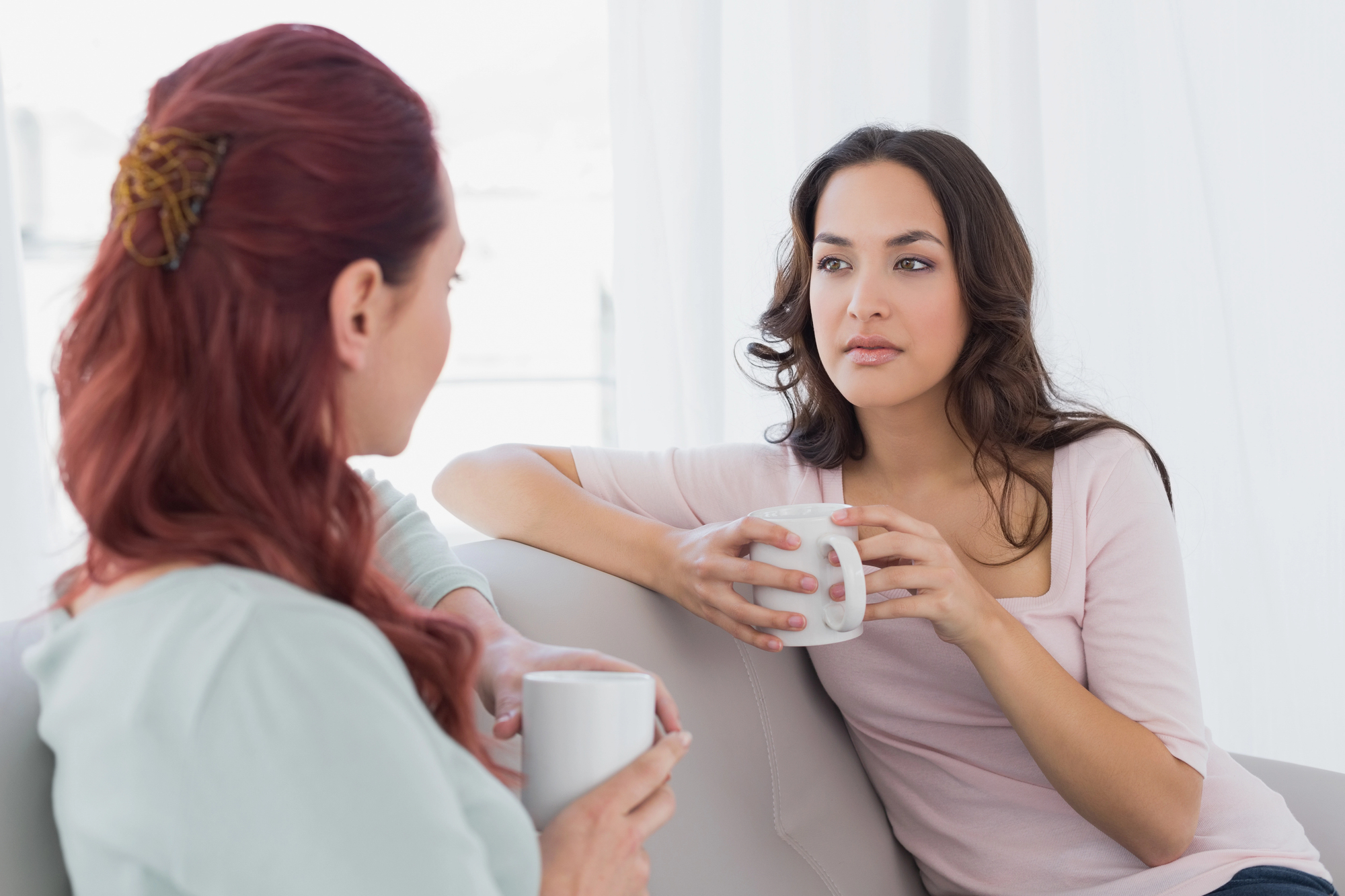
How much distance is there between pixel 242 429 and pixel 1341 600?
2410 mm

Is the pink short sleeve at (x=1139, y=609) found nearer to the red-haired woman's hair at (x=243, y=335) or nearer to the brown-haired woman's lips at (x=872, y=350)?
the brown-haired woman's lips at (x=872, y=350)

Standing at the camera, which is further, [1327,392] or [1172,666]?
[1327,392]

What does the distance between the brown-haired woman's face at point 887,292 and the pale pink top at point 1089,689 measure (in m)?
0.21

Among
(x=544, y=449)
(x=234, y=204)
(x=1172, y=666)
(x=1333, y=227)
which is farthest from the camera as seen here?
(x=1333, y=227)

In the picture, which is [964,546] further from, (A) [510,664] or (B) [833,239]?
(A) [510,664]

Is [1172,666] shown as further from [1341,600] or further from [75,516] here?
[1341,600]

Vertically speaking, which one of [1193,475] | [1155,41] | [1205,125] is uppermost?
[1155,41]

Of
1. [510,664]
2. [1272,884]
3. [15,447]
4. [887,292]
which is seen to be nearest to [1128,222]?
[887,292]

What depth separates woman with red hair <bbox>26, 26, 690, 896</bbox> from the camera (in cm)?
57

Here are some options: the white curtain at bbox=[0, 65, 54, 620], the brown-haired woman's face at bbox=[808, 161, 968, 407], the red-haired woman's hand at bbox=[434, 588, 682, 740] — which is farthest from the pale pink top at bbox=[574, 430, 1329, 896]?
the white curtain at bbox=[0, 65, 54, 620]

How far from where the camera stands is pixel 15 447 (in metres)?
1.81

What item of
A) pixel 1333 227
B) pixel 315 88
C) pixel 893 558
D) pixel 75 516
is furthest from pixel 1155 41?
pixel 75 516

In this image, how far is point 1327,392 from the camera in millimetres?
2336

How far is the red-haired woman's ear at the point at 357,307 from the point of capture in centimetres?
67
